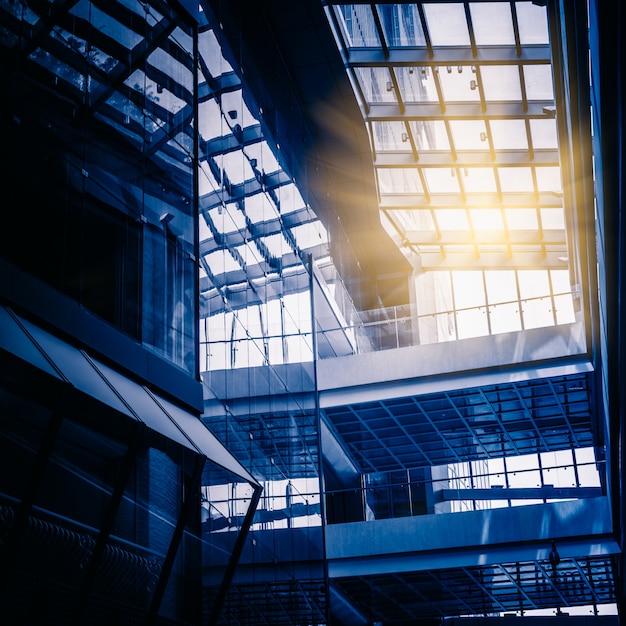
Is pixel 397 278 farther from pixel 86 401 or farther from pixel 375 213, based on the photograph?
pixel 86 401

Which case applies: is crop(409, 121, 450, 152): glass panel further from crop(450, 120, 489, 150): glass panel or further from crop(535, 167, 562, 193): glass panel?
crop(535, 167, 562, 193): glass panel

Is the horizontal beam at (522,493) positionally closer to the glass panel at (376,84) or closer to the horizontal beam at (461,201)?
the horizontal beam at (461,201)

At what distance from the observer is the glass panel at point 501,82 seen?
25.4 meters

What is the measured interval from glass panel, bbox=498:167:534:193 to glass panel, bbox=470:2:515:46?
7.75 metres

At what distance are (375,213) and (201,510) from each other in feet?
65.7

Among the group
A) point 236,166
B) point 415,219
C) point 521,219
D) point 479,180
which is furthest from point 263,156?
point 521,219

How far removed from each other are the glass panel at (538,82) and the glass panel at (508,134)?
71.7 inches

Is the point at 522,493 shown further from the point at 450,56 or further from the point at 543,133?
the point at 450,56

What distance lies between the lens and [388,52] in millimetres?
24984

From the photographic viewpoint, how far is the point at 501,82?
85.6 ft

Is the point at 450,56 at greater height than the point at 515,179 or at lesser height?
lesser

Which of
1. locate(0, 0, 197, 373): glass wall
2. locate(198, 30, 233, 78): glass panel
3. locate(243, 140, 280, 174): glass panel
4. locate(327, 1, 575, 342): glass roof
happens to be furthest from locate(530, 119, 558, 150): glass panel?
locate(0, 0, 197, 373): glass wall

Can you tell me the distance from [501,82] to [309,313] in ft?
26.9

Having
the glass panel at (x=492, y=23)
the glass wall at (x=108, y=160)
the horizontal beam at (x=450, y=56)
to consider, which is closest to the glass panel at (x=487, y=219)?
the horizontal beam at (x=450, y=56)
